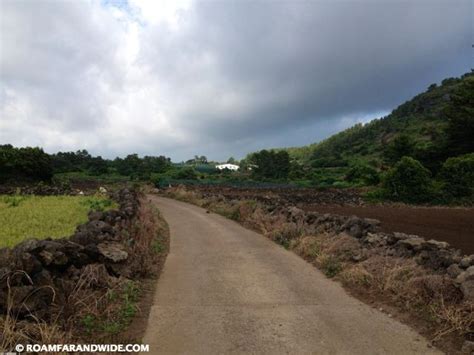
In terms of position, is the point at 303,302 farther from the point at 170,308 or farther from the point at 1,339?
the point at 1,339

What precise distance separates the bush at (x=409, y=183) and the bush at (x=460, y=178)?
1.77m

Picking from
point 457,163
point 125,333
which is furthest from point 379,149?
point 125,333

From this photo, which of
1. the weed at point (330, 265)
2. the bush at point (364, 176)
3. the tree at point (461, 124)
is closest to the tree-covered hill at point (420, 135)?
the tree at point (461, 124)

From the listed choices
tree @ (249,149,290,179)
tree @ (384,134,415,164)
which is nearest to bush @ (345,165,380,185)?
tree @ (384,134,415,164)

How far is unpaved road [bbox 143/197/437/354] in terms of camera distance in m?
5.42

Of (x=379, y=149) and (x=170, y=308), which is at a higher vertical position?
(x=379, y=149)

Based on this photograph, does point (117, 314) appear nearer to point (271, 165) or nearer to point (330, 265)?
point (330, 265)

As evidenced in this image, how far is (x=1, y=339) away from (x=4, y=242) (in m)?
4.16

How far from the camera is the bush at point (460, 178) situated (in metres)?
33.7

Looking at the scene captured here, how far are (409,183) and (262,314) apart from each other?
101ft

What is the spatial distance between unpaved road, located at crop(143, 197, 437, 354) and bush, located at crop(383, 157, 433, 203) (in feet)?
86.4

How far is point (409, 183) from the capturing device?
34.0 meters

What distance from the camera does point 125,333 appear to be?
18.8 ft

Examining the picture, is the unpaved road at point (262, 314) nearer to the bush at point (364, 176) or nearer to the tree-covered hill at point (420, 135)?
the tree-covered hill at point (420, 135)
